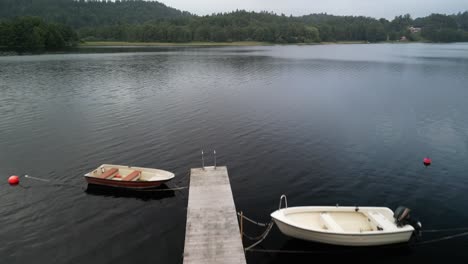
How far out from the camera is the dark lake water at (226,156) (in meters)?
18.7

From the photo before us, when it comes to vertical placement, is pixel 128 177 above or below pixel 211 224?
above

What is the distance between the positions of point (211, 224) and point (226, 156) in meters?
13.0

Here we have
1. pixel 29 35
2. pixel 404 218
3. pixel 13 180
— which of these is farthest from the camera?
pixel 29 35

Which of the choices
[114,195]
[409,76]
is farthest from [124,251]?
[409,76]

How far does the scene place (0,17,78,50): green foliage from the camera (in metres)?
161

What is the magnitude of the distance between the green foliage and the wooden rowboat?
17139cm

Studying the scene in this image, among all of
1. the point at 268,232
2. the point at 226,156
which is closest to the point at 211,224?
the point at 268,232

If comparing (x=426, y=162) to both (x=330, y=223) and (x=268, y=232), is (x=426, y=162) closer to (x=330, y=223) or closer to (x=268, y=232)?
(x=330, y=223)

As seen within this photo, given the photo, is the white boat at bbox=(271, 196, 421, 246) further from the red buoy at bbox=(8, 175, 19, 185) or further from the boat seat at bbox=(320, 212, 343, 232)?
the red buoy at bbox=(8, 175, 19, 185)

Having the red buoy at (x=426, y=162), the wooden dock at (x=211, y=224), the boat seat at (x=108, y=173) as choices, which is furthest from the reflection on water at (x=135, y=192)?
the red buoy at (x=426, y=162)

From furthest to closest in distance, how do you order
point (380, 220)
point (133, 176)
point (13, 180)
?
1. point (13, 180)
2. point (133, 176)
3. point (380, 220)

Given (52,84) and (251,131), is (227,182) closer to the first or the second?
(251,131)

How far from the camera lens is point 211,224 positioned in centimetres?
1856

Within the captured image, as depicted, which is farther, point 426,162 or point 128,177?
point 426,162
